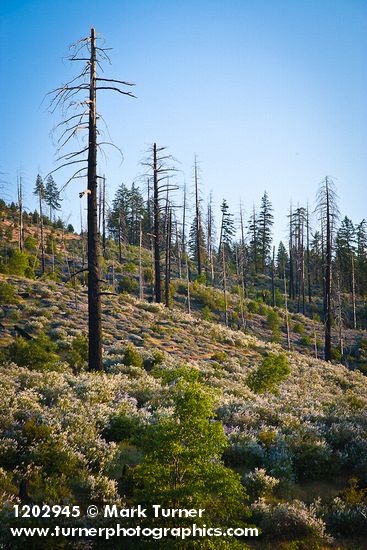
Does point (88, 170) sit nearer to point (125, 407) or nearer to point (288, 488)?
point (125, 407)

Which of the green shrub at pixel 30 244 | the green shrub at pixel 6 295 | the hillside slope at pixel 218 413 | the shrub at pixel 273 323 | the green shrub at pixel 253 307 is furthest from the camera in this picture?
the green shrub at pixel 30 244

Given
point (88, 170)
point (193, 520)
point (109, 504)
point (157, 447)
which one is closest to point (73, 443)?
point (109, 504)

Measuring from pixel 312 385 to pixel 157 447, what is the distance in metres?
14.4

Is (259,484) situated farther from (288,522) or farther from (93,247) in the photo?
(93,247)

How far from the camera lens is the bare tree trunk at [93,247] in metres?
12.1

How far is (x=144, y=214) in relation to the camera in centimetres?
6800

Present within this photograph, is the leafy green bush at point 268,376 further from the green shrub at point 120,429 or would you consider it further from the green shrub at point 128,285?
the green shrub at point 128,285

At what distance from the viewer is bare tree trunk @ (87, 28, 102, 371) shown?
12.1 metres

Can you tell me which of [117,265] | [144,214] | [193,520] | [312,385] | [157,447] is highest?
[144,214]

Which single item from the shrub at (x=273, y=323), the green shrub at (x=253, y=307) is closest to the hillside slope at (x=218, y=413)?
the shrub at (x=273, y=323)

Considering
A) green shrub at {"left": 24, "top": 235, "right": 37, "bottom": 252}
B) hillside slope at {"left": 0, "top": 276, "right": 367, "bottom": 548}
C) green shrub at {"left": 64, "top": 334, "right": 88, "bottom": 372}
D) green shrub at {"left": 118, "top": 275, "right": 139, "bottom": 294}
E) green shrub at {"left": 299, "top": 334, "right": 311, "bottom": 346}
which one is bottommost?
green shrub at {"left": 299, "top": 334, "right": 311, "bottom": 346}

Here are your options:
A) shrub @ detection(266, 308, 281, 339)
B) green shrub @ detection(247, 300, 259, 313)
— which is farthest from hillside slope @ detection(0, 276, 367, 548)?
green shrub @ detection(247, 300, 259, 313)

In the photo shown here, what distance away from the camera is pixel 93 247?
40.1ft

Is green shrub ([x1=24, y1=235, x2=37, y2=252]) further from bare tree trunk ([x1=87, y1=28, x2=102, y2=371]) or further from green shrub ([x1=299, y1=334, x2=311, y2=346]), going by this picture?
bare tree trunk ([x1=87, y1=28, x2=102, y2=371])
